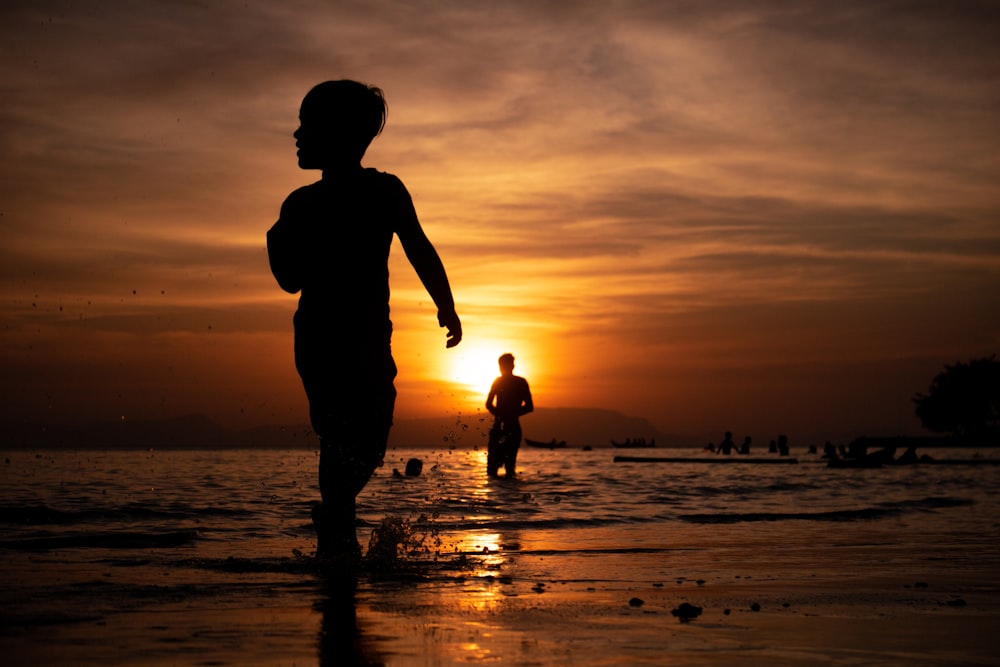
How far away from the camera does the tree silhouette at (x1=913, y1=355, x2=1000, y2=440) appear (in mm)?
96125

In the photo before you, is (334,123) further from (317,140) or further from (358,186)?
(358,186)

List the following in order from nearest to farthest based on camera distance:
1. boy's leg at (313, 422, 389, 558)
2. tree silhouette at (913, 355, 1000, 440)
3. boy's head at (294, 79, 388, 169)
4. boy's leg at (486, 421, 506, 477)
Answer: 1. boy's leg at (313, 422, 389, 558)
2. boy's head at (294, 79, 388, 169)
3. boy's leg at (486, 421, 506, 477)
4. tree silhouette at (913, 355, 1000, 440)

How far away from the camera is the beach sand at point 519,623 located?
295 centimetres

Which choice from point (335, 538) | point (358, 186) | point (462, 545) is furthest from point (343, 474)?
point (462, 545)

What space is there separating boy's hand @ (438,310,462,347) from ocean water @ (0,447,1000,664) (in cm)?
122

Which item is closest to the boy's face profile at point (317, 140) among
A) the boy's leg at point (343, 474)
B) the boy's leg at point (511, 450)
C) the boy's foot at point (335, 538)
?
the boy's leg at point (343, 474)

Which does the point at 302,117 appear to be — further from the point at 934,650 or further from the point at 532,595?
the point at 934,650

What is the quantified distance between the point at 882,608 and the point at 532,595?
4.70 feet

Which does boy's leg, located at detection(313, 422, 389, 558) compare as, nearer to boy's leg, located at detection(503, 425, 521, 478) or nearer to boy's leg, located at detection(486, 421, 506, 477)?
boy's leg, located at detection(503, 425, 521, 478)

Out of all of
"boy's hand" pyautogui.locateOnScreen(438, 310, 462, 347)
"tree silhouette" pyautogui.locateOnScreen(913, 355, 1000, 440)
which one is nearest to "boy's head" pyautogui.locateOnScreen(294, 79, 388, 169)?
"boy's hand" pyautogui.locateOnScreen(438, 310, 462, 347)

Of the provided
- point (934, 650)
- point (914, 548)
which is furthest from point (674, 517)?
point (934, 650)

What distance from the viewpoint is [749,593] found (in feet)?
15.3

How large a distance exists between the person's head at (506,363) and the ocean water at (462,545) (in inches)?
265

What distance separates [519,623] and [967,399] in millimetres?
103790
